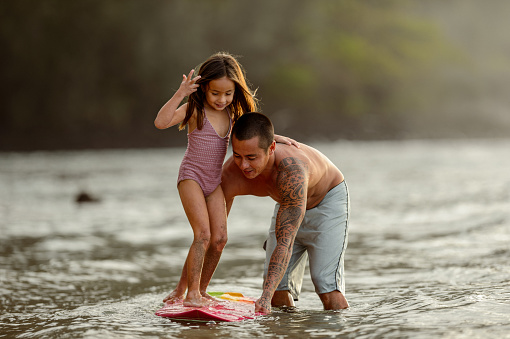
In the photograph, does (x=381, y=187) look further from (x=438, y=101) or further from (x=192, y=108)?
(x=438, y=101)

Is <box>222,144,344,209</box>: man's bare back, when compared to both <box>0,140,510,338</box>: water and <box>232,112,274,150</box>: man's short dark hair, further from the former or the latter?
<box>0,140,510,338</box>: water

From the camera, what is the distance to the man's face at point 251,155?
14.8ft

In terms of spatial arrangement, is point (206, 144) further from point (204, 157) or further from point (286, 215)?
point (286, 215)

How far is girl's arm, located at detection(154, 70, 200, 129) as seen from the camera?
4672 millimetres

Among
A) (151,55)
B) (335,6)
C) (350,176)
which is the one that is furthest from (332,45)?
(350,176)

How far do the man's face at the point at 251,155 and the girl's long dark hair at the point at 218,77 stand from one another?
1.57 feet

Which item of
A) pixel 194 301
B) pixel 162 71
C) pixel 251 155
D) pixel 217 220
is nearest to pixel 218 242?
pixel 217 220

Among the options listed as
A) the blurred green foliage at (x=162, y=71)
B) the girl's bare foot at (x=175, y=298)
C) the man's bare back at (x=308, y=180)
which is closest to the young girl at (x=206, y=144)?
the man's bare back at (x=308, y=180)

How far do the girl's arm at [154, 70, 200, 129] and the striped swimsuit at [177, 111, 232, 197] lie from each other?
209 millimetres

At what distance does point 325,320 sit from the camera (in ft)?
16.1

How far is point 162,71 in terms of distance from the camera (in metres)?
49.2

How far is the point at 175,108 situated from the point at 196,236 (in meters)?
0.94

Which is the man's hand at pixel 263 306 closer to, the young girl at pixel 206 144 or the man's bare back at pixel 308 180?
the young girl at pixel 206 144

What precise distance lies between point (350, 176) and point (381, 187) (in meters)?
4.04
